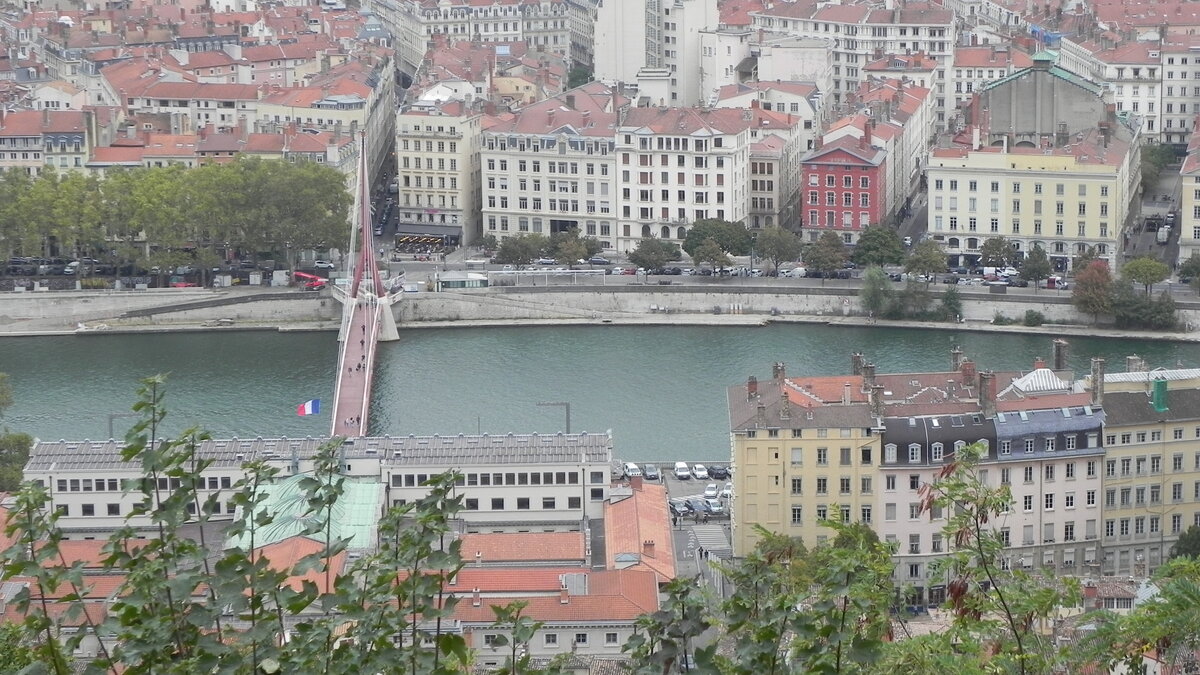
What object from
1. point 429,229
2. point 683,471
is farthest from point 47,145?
A: point 683,471

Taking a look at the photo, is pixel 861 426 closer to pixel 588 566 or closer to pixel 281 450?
pixel 588 566

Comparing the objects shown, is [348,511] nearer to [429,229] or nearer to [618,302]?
[618,302]

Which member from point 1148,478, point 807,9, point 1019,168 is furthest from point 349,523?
point 807,9

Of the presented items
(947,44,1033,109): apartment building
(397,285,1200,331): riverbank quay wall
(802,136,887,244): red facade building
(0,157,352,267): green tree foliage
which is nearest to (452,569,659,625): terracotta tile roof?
(397,285,1200,331): riverbank quay wall

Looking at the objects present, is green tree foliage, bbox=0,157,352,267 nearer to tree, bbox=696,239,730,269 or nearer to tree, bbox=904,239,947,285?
tree, bbox=696,239,730,269

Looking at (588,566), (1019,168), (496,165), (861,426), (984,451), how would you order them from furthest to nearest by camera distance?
(496,165), (1019,168), (861,426), (588,566), (984,451)
